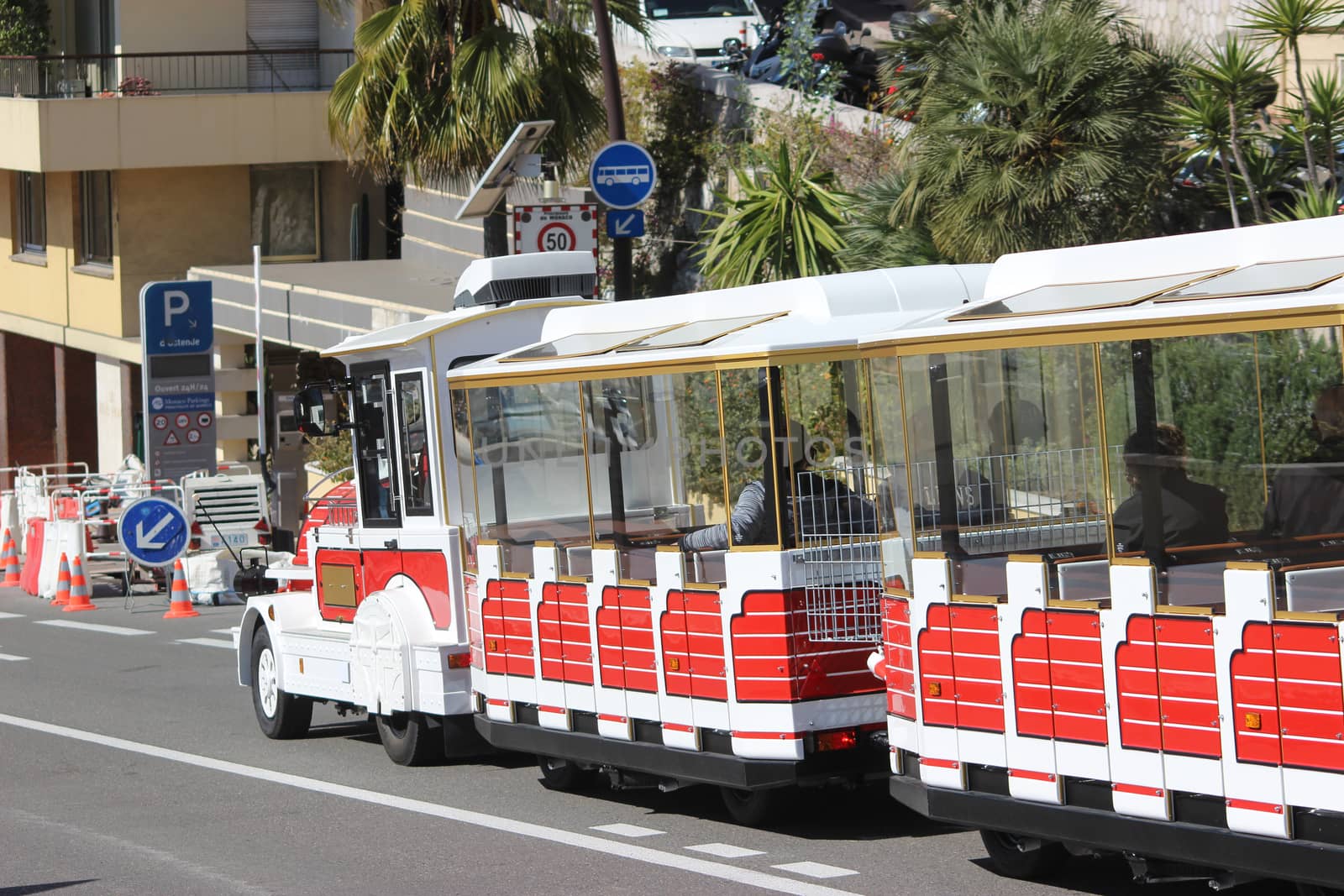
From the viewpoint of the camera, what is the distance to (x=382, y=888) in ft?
26.7

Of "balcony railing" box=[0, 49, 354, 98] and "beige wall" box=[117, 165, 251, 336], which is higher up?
"balcony railing" box=[0, 49, 354, 98]

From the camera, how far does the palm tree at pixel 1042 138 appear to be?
14.7 meters

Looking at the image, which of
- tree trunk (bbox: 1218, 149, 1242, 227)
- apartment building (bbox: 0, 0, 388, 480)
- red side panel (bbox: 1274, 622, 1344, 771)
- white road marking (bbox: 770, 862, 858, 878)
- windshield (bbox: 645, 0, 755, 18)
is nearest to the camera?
red side panel (bbox: 1274, 622, 1344, 771)

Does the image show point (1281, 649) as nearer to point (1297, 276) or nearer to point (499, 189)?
point (1297, 276)

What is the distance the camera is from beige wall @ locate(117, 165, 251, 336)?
3400 centimetres

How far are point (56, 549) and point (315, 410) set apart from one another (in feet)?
38.3

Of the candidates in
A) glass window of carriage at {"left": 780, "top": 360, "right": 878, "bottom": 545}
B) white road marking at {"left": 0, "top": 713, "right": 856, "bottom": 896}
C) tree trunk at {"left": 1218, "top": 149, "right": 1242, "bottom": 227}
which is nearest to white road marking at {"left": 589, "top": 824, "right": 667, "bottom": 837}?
white road marking at {"left": 0, "top": 713, "right": 856, "bottom": 896}

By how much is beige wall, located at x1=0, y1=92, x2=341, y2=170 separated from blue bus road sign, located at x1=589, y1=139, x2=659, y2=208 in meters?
18.1

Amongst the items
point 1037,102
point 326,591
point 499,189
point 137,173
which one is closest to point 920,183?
point 1037,102

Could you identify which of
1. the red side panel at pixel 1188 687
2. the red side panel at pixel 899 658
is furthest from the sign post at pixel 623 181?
the red side panel at pixel 1188 687

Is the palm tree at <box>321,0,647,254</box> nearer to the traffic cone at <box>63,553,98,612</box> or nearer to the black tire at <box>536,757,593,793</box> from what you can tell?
the traffic cone at <box>63,553,98,612</box>

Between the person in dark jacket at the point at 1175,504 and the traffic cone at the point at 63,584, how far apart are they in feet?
55.3

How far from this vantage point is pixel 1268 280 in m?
6.56

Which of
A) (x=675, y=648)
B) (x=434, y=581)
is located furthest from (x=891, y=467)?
(x=434, y=581)
